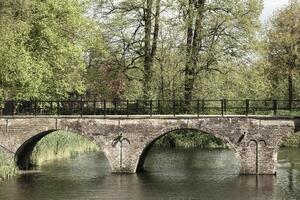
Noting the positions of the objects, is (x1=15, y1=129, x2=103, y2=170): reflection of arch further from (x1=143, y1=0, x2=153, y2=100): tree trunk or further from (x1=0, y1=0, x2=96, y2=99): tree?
(x1=143, y1=0, x2=153, y2=100): tree trunk

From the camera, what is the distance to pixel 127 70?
40000 mm

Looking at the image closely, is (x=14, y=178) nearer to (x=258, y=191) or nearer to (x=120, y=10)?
(x=258, y=191)

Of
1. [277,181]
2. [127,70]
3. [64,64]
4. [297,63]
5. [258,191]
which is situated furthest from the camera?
[297,63]

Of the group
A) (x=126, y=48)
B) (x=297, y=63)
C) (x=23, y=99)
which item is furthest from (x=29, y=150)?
(x=297, y=63)

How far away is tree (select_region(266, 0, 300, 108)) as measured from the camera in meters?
47.5

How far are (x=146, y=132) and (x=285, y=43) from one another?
2247cm

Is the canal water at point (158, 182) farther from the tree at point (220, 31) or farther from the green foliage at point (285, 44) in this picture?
the green foliage at point (285, 44)

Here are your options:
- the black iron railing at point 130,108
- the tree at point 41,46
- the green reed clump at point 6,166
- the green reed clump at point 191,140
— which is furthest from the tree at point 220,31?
the green reed clump at point 6,166

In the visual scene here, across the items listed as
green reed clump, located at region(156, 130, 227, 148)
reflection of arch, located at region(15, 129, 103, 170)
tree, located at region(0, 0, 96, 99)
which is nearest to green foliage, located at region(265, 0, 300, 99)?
green reed clump, located at region(156, 130, 227, 148)

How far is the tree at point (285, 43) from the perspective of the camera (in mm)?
47500

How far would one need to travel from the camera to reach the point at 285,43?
4797cm

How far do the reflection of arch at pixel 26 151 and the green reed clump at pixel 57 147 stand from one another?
0.94 m

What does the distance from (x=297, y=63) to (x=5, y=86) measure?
24777 millimetres

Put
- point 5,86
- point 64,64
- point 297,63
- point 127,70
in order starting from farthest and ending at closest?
point 297,63 < point 127,70 < point 64,64 < point 5,86
